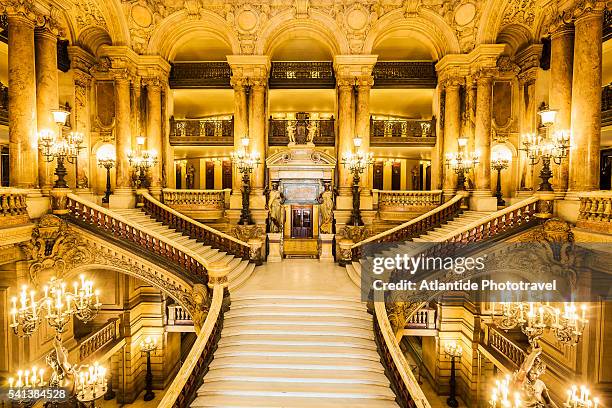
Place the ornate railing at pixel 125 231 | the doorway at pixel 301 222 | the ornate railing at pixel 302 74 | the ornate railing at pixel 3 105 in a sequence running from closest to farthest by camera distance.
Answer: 1. the ornate railing at pixel 125 231
2. the ornate railing at pixel 3 105
3. the ornate railing at pixel 302 74
4. the doorway at pixel 301 222

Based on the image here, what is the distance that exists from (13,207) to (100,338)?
17.9ft

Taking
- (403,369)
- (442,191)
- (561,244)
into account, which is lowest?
(403,369)

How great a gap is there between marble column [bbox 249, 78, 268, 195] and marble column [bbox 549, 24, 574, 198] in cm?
1013

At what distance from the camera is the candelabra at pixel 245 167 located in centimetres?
1307

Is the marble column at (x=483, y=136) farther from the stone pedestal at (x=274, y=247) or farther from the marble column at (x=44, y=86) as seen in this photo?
the marble column at (x=44, y=86)

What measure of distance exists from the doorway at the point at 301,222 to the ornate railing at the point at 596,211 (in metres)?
13.8

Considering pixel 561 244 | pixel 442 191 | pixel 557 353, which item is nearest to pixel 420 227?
pixel 442 191

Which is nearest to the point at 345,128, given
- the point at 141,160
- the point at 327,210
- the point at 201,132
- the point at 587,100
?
the point at 327,210

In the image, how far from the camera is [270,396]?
659 cm

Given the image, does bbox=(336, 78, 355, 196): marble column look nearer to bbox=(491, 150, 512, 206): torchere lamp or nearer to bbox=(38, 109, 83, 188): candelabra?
bbox=(491, 150, 512, 206): torchere lamp

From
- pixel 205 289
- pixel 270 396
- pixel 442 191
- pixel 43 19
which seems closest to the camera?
pixel 270 396

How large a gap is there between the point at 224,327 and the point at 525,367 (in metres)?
6.04

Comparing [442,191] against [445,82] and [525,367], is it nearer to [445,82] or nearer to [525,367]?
[445,82]

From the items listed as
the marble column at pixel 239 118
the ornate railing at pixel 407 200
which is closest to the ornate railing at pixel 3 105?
the marble column at pixel 239 118
